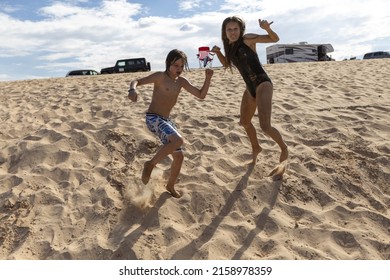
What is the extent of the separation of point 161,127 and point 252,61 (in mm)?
1184

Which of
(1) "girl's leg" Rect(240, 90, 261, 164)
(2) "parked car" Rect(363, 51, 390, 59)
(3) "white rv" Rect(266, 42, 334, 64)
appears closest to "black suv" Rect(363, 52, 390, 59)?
(2) "parked car" Rect(363, 51, 390, 59)

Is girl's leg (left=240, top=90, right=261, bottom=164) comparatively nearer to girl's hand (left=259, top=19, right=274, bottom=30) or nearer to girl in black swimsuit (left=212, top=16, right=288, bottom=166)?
girl in black swimsuit (left=212, top=16, right=288, bottom=166)

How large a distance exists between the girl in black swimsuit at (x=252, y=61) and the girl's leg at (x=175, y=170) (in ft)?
2.91

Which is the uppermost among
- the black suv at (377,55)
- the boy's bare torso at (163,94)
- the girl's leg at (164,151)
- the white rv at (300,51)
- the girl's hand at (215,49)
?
the girl's hand at (215,49)

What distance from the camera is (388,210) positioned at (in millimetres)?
3742

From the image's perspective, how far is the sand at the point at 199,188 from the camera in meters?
3.27

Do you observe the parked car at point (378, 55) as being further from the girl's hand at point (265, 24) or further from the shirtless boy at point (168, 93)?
the shirtless boy at point (168, 93)

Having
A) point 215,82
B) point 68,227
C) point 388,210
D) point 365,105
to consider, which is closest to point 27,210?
point 68,227

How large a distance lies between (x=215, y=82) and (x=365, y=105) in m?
3.47

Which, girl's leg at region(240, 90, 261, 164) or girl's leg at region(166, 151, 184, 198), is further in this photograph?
girl's leg at region(240, 90, 261, 164)

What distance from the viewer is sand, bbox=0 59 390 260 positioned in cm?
327

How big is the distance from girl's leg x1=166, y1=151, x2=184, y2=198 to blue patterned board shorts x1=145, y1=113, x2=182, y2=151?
0.74ft

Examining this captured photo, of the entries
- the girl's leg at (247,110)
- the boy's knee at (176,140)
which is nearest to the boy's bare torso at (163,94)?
the boy's knee at (176,140)
